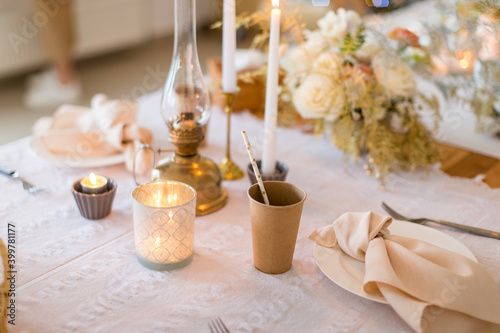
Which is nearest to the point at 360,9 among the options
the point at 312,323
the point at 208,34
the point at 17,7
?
the point at 208,34

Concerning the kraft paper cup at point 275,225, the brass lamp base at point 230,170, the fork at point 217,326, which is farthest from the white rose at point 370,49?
the fork at point 217,326

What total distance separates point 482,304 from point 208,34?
14.7ft

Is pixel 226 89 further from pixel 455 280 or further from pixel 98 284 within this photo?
pixel 455 280

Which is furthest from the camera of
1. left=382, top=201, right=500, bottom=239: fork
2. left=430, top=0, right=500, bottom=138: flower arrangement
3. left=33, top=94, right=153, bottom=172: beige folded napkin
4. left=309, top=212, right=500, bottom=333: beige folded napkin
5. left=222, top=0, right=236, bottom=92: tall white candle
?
left=430, top=0, right=500, bottom=138: flower arrangement

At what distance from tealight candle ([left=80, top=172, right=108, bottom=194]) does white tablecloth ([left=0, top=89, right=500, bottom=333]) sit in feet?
0.19

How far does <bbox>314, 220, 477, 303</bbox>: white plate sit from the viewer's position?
694 mm

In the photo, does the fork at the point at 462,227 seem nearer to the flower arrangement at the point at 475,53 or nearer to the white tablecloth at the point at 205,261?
the white tablecloth at the point at 205,261

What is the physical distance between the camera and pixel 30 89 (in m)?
3.24

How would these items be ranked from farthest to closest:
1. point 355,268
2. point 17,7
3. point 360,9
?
point 360,9
point 17,7
point 355,268

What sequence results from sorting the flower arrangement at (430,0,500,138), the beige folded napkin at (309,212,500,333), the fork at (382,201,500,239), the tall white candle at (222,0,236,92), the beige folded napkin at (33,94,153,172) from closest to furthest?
the beige folded napkin at (309,212,500,333) → the fork at (382,201,500,239) → the tall white candle at (222,0,236,92) → the beige folded napkin at (33,94,153,172) → the flower arrangement at (430,0,500,138)

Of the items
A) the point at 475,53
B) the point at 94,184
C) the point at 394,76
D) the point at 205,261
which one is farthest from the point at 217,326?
the point at 475,53

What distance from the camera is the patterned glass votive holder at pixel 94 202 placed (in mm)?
865

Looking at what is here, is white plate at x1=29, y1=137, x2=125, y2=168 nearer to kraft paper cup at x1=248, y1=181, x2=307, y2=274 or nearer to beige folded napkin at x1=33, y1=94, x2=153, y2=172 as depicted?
beige folded napkin at x1=33, y1=94, x2=153, y2=172

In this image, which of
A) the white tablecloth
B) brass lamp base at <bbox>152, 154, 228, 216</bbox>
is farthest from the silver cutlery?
brass lamp base at <bbox>152, 154, 228, 216</bbox>
